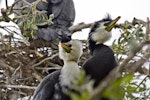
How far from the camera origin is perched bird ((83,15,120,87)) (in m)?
1.50

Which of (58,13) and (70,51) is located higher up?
(70,51)

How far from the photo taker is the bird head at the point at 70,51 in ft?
5.38

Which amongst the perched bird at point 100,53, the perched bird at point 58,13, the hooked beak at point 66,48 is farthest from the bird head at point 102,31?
the perched bird at point 58,13

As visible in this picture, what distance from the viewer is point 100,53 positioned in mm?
1604

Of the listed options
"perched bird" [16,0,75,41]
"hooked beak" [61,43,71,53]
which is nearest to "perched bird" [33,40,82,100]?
"hooked beak" [61,43,71,53]

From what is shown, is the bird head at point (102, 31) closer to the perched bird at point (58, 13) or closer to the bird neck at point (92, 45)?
the bird neck at point (92, 45)

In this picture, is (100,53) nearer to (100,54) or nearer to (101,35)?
(100,54)

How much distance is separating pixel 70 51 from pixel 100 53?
0.13 meters

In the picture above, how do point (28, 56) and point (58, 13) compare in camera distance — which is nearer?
point (28, 56)

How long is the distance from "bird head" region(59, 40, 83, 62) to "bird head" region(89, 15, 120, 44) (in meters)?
0.09

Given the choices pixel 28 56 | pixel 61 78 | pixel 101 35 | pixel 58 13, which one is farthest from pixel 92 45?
pixel 58 13

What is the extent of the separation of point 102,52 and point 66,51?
0.15 meters

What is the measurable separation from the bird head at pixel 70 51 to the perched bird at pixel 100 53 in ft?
0.22

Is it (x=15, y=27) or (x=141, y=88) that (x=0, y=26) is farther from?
(x=141, y=88)
